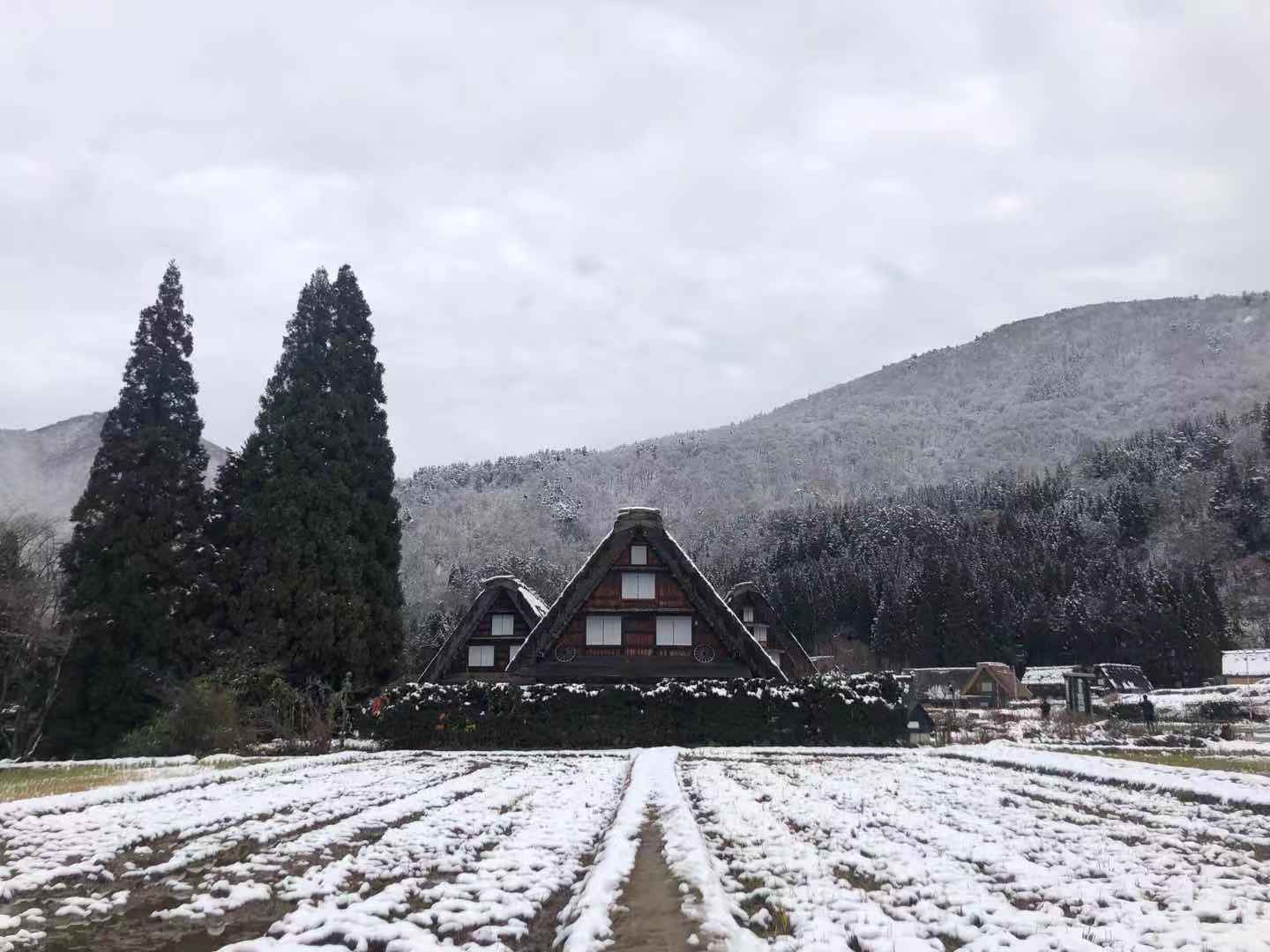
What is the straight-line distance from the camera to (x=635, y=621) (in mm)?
29203

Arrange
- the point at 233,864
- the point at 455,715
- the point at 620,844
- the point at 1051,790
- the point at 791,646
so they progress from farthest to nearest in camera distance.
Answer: the point at 791,646
the point at 455,715
the point at 1051,790
the point at 620,844
the point at 233,864

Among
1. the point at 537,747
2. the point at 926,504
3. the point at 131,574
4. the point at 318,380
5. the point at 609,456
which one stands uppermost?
the point at 609,456

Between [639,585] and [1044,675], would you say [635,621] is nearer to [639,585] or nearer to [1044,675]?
[639,585]

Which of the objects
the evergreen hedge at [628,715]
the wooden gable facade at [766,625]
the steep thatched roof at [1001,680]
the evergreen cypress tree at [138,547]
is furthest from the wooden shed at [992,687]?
the evergreen cypress tree at [138,547]

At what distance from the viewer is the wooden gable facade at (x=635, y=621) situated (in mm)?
28031

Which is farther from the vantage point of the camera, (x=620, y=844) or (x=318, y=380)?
(x=318, y=380)

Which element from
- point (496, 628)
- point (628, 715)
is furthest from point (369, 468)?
point (628, 715)

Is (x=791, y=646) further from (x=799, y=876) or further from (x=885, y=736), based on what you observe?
(x=799, y=876)

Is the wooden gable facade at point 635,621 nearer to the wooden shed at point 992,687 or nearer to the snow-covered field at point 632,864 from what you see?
the snow-covered field at point 632,864

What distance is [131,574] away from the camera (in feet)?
90.0

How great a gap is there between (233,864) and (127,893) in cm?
94

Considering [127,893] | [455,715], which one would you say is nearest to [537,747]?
[455,715]

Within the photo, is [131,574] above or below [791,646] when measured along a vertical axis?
above

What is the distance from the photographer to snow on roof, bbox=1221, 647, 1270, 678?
6344 centimetres
